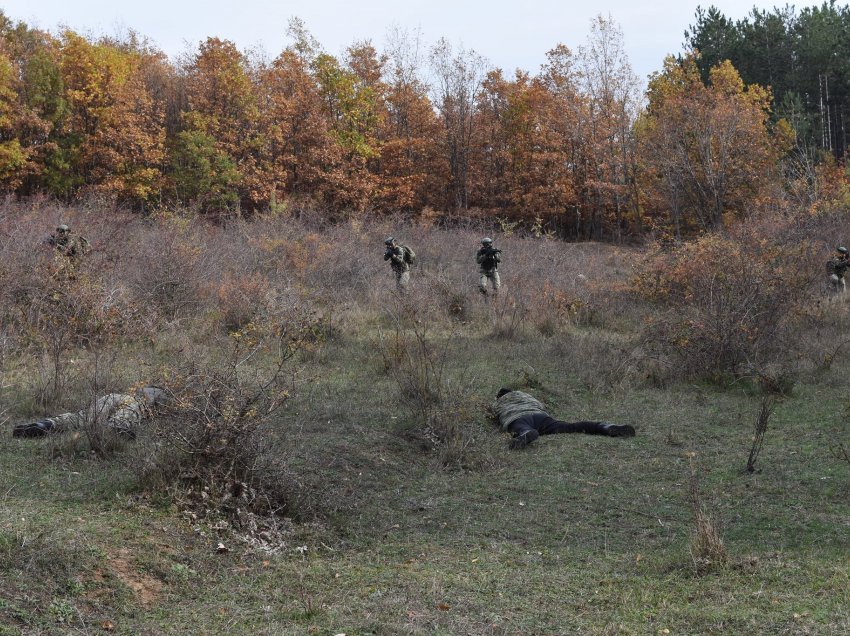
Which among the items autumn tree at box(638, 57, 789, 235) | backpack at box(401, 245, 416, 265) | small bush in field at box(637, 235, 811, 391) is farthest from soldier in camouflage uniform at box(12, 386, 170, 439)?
autumn tree at box(638, 57, 789, 235)

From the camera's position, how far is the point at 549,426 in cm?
867

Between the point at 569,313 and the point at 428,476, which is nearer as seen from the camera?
the point at 428,476

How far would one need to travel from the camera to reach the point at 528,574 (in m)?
4.96

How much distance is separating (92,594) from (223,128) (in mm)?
30366

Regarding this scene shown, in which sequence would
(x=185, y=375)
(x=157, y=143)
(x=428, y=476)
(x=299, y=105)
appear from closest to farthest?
(x=185, y=375) < (x=428, y=476) < (x=157, y=143) < (x=299, y=105)

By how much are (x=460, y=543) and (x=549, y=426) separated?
3.27m

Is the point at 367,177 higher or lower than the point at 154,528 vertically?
higher

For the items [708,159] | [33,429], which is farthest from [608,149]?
[33,429]

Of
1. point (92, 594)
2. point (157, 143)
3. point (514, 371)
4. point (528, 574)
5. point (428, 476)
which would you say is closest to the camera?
point (92, 594)

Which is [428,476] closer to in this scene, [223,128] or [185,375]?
[185,375]

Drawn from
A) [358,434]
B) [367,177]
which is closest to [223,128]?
[367,177]

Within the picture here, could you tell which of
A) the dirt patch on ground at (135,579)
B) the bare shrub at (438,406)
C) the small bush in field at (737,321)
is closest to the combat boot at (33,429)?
the dirt patch on ground at (135,579)

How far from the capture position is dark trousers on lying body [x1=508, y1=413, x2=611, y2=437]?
333 inches

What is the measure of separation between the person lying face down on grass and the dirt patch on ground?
4.36m
